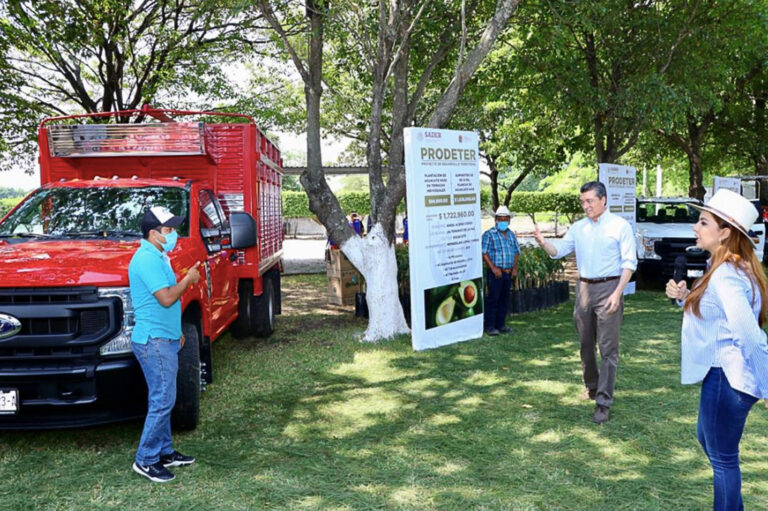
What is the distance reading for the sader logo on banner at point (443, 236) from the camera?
320 inches

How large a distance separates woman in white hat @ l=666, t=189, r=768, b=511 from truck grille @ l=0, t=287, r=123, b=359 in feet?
12.0

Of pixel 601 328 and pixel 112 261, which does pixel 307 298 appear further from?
pixel 112 261

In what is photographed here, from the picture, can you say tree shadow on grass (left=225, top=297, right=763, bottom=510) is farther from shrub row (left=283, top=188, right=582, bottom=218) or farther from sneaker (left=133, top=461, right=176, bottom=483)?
shrub row (left=283, top=188, right=582, bottom=218)

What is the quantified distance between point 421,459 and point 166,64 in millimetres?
13838

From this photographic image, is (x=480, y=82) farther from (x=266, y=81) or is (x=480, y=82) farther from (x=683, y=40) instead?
(x=266, y=81)

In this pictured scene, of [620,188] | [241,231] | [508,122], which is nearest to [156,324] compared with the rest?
[241,231]

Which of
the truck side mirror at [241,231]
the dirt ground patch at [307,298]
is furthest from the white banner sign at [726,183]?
the truck side mirror at [241,231]

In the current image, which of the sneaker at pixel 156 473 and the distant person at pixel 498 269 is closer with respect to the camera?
the sneaker at pixel 156 473

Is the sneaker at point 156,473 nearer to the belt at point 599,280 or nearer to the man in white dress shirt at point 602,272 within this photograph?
the man in white dress shirt at point 602,272

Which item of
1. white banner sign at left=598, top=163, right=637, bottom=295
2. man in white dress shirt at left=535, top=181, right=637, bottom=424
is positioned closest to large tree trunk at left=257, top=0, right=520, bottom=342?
man in white dress shirt at left=535, top=181, right=637, bottom=424

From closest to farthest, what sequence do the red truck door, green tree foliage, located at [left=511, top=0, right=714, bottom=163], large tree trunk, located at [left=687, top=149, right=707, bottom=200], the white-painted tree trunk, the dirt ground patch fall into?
the red truck door → the white-painted tree trunk → the dirt ground patch → green tree foliage, located at [left=511, top=0, right=714, bottom=163] → large tree trunk, located at [left=687, top=149, right=707, bottom=200]

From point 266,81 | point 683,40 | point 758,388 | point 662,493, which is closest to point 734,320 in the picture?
point 758,388

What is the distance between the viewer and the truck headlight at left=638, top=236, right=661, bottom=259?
44.2 ft

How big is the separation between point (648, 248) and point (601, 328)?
8.77 m
